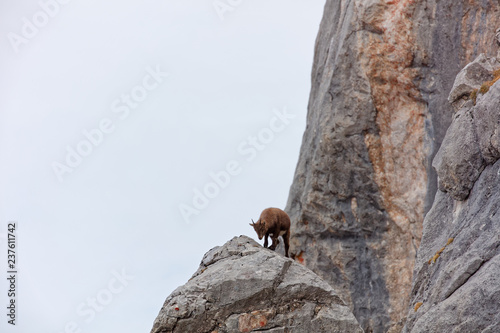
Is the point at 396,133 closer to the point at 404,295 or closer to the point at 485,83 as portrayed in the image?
the point at 404,295

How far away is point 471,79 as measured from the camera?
15289 mm

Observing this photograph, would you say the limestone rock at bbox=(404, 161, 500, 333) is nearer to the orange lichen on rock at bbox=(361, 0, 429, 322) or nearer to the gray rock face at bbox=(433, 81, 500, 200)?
the gray rock face at bbox=(433, 81, 500, 200)

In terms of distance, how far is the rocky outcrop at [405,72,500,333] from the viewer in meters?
10.5

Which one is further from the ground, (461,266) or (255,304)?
(461,266)

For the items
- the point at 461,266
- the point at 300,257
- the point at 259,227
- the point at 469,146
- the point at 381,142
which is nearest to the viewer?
the point at 461,266

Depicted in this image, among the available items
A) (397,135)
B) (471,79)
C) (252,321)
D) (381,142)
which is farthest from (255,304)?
(397,135)

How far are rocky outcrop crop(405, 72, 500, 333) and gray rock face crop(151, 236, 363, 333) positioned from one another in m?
2.47

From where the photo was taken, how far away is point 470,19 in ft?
77.3

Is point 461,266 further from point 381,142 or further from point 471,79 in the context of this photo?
point 381,142

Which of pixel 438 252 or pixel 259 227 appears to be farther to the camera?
pixel 259 227

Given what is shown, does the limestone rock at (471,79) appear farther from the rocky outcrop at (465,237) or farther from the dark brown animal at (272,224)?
the dark brown animal at (272,224)

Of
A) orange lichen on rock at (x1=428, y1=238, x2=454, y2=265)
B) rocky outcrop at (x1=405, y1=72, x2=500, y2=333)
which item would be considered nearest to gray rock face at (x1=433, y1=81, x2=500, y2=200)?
rocky outcrop at (x1=405, y1=72, x2=500, y2=333)

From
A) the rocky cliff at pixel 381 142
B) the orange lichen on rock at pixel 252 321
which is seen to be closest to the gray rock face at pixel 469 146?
the orange lichen on rock at pixel 252 321

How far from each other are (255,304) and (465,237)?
17.4 feet
